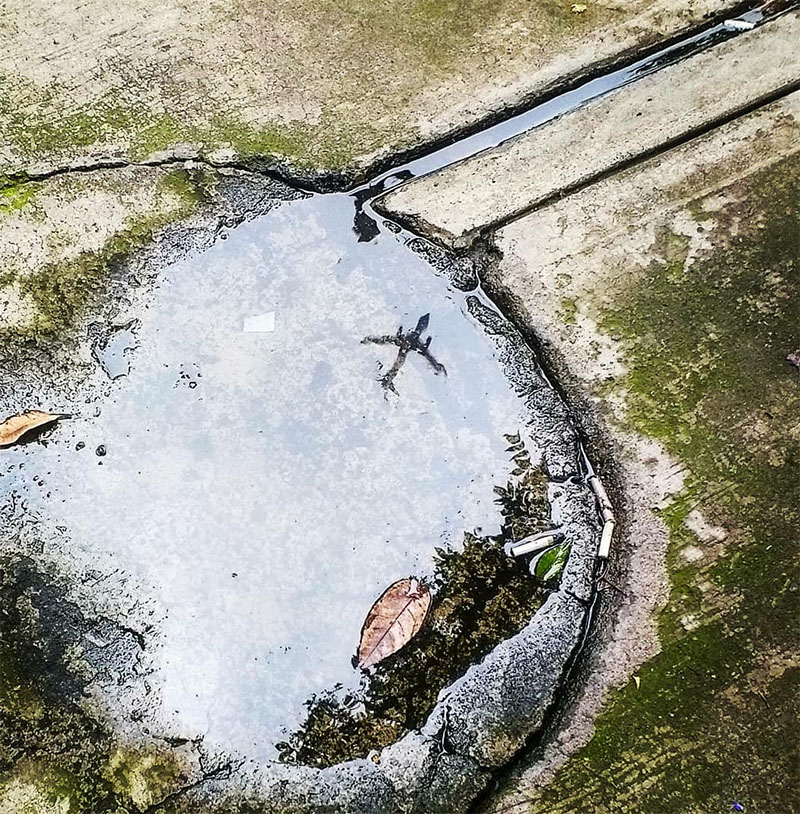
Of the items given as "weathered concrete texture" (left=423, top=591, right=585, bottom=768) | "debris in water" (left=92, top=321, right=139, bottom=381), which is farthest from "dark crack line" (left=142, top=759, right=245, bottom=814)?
"debris in water" (left=92, top=321, right=139, bottom=381)

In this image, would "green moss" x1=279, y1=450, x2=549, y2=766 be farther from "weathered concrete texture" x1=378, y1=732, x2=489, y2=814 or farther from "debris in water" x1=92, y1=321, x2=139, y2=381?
"debris in water" x1=92, y1=321, x2=139, y2=381

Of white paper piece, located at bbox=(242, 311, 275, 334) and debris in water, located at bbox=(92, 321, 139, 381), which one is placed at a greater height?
debris in water, located at bbox=(92, 321, 139, 381)

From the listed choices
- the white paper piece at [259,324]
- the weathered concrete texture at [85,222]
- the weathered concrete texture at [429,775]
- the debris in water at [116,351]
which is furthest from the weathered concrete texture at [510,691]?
the weathered concrete texture at [85,222]

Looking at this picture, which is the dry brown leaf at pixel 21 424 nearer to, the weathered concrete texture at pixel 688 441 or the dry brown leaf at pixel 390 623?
the dry brown leaf at pixel 390 623

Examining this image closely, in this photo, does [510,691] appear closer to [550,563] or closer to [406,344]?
[550,563]

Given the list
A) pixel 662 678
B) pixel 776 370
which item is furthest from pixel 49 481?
pixel 776 370
